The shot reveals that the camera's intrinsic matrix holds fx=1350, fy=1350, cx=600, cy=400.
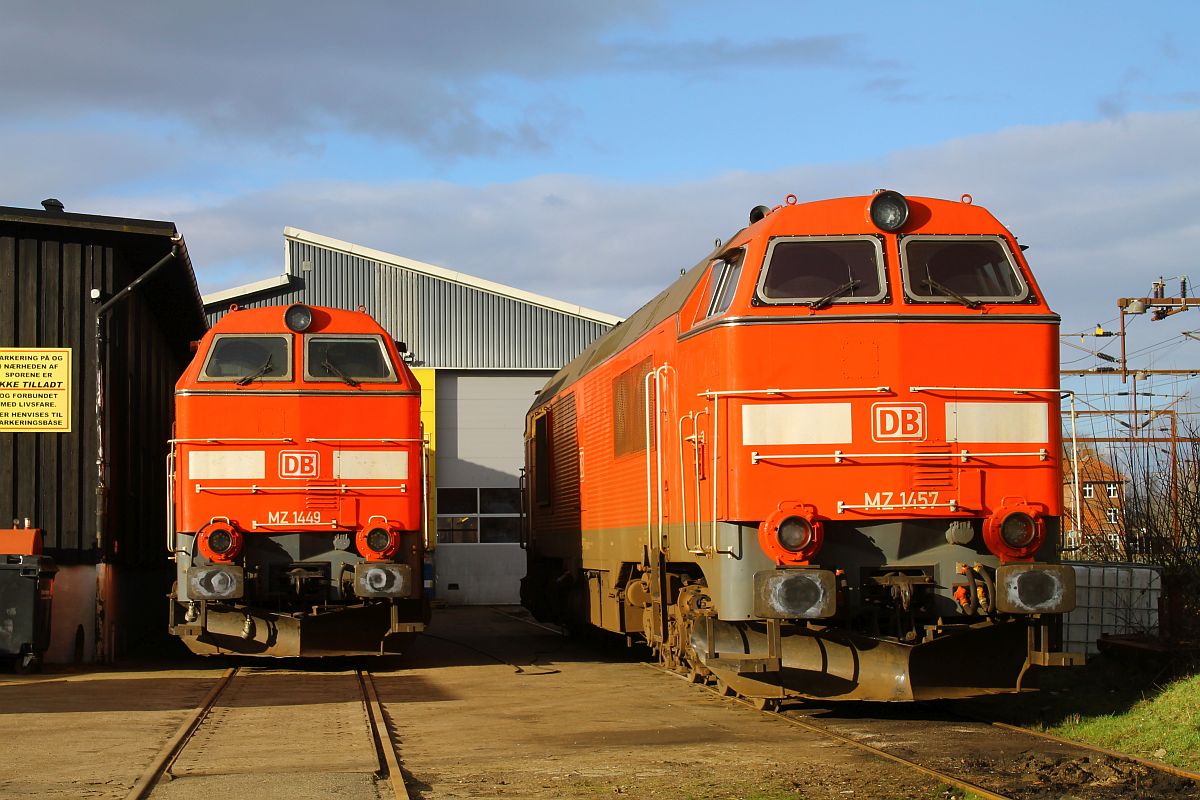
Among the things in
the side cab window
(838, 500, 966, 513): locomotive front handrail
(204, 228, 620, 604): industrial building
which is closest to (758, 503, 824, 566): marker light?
(838, 500, 966, 513): locomotive front handrail

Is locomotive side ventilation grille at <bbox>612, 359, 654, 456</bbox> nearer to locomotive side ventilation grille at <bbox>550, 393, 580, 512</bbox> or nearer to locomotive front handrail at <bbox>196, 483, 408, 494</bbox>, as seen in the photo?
locomotive front handrail at <bbox>196, 483, 408, 494</bbox>

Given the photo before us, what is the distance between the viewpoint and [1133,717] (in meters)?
9.75

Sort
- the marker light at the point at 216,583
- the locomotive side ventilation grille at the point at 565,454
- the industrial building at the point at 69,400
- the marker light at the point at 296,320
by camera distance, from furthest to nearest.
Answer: the locomotive side ventilation grille at the point at 565,454, the industrial building at the point at 69,400, the marker light at the point at 296,320, the marker light at the point at 216,583

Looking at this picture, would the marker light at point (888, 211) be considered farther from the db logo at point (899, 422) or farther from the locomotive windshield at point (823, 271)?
the db logo at point (899, 422)

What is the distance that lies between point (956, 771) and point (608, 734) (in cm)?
270

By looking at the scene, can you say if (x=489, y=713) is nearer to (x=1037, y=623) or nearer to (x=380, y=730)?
(x=380, y=730)

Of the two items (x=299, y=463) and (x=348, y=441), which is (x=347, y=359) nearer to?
(x=348, y=441)

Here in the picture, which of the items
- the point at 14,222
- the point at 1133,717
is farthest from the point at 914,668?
Result: the point at 14,222

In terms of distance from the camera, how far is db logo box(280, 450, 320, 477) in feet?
45.7

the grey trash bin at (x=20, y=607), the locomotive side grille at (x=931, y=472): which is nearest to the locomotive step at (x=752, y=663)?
the locomotive side grille at (x=931, y=472)

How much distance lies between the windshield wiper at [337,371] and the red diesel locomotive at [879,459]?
17.7 feet

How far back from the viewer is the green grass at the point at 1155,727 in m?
8.63

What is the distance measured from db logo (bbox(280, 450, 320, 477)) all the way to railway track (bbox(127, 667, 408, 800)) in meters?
2.13

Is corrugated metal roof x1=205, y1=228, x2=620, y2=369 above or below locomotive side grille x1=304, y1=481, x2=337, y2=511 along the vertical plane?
above
